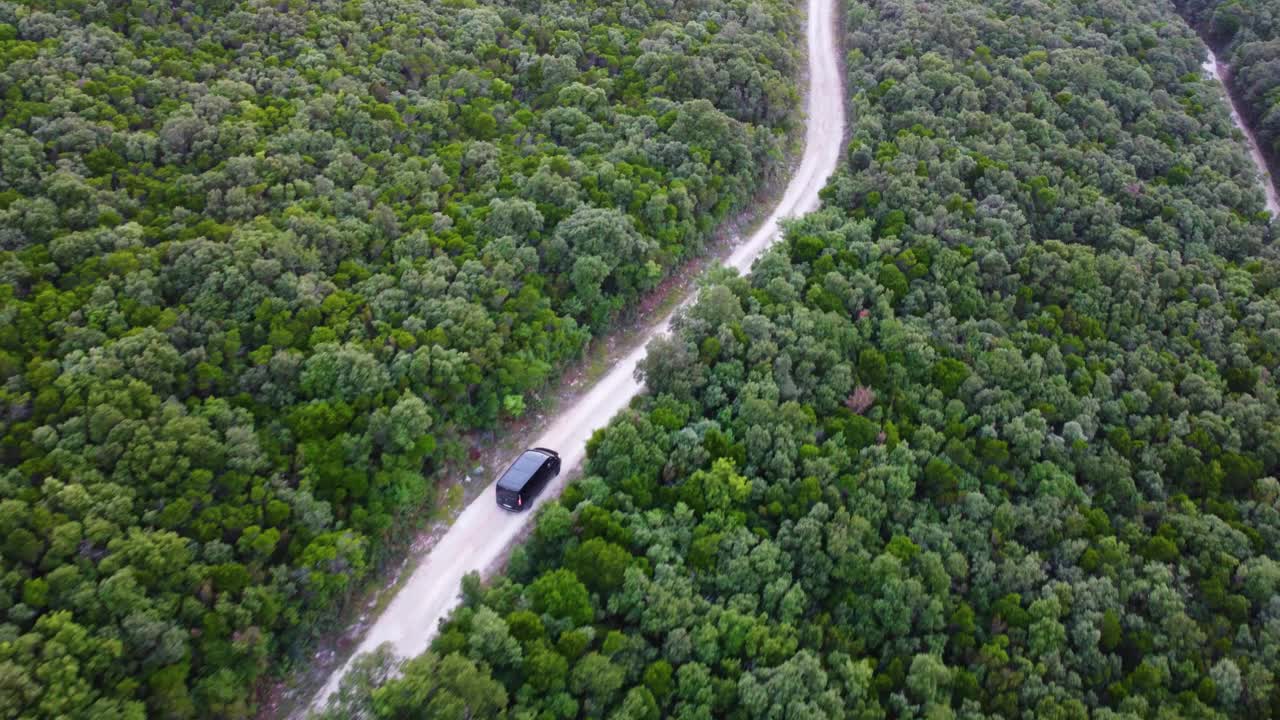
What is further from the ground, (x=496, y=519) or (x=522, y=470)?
(x=522, y=470)

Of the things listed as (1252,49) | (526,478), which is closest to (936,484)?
(526,478)

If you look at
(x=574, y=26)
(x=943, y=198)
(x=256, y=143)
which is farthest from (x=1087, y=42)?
(x=256, y=143)

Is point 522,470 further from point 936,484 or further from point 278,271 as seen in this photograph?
point 936,484

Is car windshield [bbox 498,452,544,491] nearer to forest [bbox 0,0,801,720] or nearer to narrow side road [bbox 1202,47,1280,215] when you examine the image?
forest [bbox 0,0,801,720]

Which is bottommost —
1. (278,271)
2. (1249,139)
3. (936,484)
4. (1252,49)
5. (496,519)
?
(496,519)

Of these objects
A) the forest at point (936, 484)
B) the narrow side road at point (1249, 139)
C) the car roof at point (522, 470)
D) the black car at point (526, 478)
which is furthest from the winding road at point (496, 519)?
the narrow side road at point (1249, 139)

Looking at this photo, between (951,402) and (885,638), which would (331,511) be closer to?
(885,638)

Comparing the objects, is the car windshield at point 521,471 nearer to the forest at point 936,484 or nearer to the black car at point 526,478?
the black car at point 526,478
